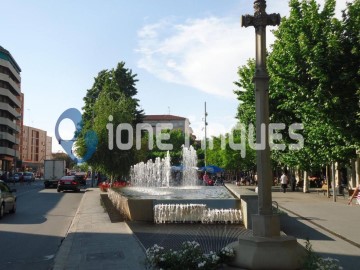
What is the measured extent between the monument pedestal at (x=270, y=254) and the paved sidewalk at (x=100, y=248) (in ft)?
5.48

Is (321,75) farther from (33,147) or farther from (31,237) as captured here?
(33,147)

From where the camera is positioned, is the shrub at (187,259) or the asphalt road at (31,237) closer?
the shrub at (187,259)

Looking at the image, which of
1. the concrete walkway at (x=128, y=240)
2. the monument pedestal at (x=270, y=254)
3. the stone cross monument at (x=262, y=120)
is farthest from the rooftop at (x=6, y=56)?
the monument pedestal at (x=270, y=254)

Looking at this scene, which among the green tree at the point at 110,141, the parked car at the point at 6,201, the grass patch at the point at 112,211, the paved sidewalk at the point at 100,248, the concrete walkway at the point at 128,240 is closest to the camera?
the paved sidewalk at the point at 100,248

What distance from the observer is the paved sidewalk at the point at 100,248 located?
8180 millimetres

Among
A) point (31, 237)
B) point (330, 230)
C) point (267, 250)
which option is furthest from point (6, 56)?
point (267, 250)

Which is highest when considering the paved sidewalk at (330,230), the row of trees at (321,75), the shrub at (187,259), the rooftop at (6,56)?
the rooftop at (6,56)

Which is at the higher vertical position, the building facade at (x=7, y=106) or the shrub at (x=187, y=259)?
the building facade at (x=7, y=106)

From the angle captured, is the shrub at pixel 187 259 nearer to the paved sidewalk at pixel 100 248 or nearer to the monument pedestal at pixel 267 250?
the monument pedestal at pixel 267 250

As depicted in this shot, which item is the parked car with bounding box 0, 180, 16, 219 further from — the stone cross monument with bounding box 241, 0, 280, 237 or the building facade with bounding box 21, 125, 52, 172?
the building facade with bounding box 21, 125, 52, 172

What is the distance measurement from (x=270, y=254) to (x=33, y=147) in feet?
551

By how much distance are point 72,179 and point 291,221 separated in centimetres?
2723

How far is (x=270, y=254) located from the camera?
6465 mm

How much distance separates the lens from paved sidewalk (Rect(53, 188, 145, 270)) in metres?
8.18
